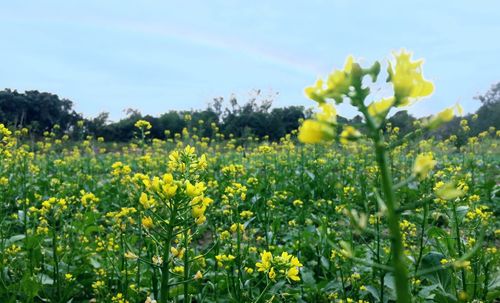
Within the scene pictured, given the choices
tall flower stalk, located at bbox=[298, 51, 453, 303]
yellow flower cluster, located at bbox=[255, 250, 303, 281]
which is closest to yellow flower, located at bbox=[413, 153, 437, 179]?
tall flower stalk, located at bbox=[298, 51, 453, 303]

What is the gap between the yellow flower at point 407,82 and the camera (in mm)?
1064

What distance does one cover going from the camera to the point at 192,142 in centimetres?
1202

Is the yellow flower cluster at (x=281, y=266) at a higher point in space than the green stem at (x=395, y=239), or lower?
lower

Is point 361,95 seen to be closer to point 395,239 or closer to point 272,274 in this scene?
point 395,239

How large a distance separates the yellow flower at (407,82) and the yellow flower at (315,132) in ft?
0.57

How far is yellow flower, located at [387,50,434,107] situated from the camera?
3.49ft

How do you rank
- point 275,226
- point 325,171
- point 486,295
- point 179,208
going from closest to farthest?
point 179,208, point 486,295, point 275,226, point 325,171

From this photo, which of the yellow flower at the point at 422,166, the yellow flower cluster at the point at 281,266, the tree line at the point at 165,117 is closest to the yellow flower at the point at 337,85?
the yellow flower at the point at 422,166

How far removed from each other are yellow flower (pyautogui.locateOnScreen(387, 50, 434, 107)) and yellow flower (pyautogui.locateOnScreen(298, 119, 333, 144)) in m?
0.17

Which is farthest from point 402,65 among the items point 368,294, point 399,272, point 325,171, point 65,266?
point 325,171

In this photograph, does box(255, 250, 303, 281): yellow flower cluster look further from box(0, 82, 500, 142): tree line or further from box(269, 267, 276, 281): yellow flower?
box(0, 82, 500, 142): tree line

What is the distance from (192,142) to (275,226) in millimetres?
8064

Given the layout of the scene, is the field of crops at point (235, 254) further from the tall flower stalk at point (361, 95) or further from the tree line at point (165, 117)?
the tree line at point (165, 117)

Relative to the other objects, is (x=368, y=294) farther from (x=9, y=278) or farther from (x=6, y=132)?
(x=6, y=132)
